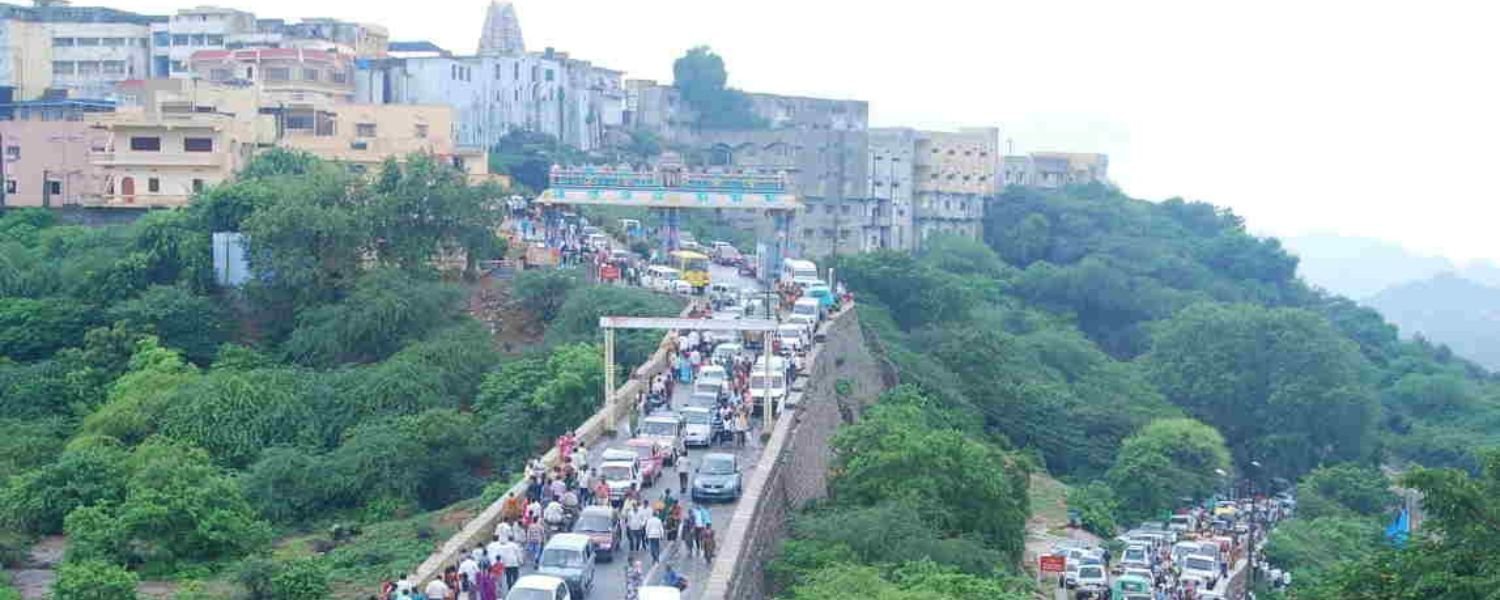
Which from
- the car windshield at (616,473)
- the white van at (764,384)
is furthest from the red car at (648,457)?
the white van at (764,384)

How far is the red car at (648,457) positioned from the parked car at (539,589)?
6956mm

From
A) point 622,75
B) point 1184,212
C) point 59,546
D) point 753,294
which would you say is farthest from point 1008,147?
point 59,546

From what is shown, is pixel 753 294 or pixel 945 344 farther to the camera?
pixel 945 344

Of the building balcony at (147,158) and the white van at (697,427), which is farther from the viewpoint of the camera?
the building balcony at (147,158)

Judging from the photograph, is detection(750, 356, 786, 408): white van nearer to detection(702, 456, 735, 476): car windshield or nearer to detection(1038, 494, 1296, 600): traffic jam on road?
detection(702, 456, 735, 476): car windshield

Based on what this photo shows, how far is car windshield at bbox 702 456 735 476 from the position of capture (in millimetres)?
30203

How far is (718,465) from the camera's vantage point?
99.5ft

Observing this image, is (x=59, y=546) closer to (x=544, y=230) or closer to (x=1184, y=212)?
(x=544, y=230)

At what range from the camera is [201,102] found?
61.3 m

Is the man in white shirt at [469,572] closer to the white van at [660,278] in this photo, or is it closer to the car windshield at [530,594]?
the car windshield at [530,594]

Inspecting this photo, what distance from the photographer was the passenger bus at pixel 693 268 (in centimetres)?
4884

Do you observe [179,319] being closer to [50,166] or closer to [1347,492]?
[50,166]

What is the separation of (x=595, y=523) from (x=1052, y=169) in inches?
2942

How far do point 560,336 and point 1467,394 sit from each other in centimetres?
4171
